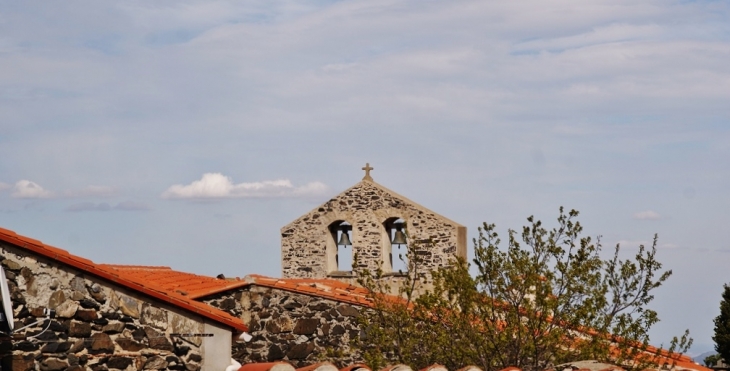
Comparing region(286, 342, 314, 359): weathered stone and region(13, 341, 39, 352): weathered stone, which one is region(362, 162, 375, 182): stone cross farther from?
region(13, 341, 39, 352): weathered stone

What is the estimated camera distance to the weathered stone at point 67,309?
35.9ft

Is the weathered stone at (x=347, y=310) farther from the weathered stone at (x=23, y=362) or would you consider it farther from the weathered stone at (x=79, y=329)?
the weathered stone at (x=23, y=362)

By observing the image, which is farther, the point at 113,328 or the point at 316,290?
the point at 316,290

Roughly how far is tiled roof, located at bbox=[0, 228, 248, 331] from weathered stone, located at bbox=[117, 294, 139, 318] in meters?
0.14

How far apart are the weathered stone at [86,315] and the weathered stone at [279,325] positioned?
6.93m

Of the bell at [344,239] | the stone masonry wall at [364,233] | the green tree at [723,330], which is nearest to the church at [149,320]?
the stone masonry wall at [364,233]

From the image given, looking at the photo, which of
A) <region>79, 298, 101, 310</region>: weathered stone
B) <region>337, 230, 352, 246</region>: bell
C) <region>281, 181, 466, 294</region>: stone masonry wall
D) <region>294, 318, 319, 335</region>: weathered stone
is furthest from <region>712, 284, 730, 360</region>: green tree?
<region>79, 298, 101, 310</region>: weathered stone

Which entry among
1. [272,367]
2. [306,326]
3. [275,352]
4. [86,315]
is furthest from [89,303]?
[306,326]

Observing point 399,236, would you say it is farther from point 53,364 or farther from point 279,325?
point 53,364

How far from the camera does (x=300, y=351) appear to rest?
18016 millimetres

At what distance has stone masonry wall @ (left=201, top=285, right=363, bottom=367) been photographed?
704 inches

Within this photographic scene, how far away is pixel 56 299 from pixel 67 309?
0.15m

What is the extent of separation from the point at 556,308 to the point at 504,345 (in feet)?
2.79

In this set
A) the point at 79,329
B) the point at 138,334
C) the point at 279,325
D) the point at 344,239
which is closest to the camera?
the point at 79,329
